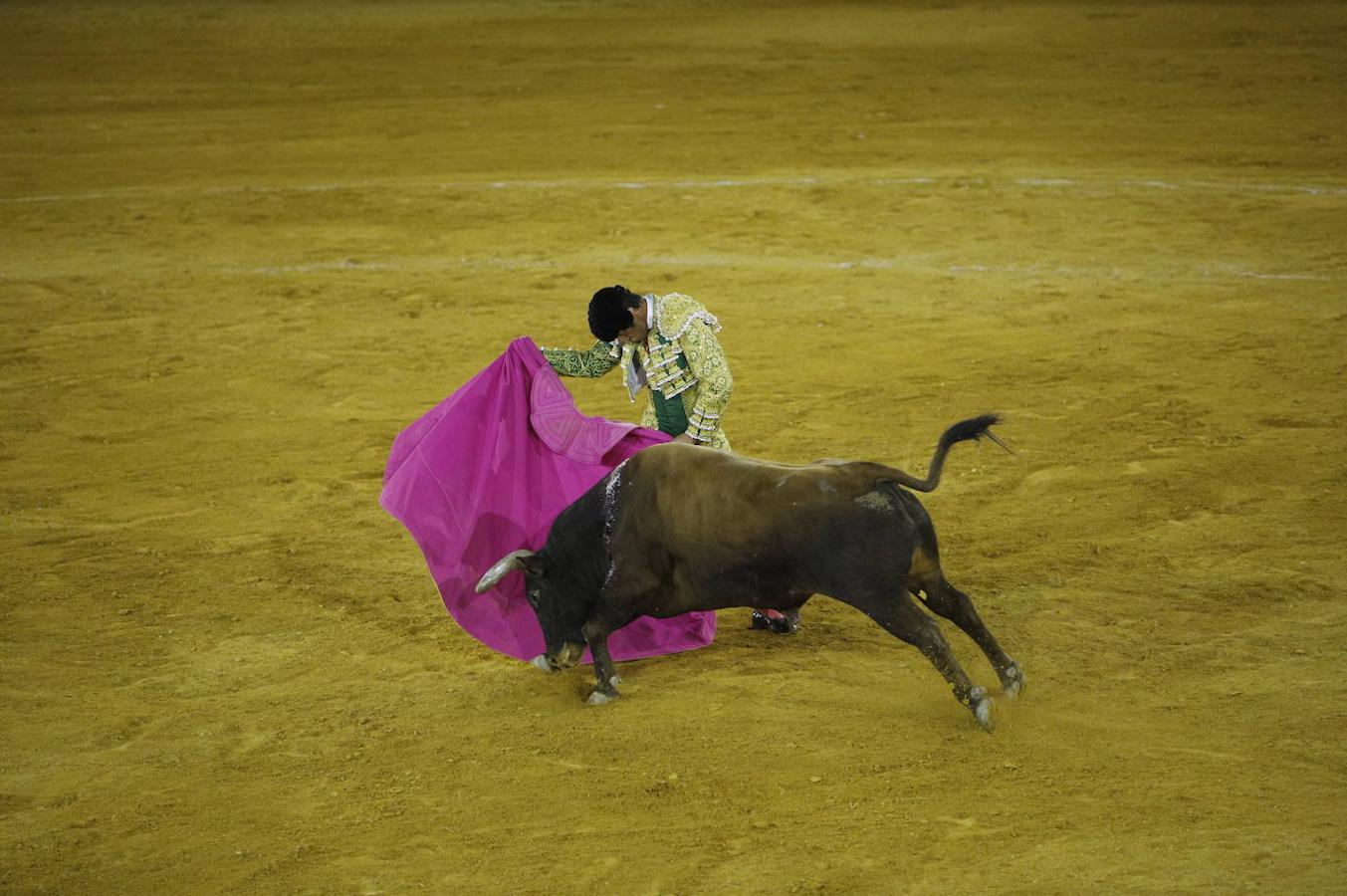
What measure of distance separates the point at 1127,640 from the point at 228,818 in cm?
384

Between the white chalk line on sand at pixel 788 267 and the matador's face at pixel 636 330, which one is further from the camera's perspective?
the white chalk line on sand at pixel 788 267

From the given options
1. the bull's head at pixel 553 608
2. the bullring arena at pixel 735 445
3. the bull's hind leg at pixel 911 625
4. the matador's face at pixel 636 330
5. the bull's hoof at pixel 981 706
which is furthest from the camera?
the matador's face at pixel 636 330

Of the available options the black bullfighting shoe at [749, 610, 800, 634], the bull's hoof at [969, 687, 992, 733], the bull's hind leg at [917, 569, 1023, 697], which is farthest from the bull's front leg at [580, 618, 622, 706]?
the bull's hoof at [969, 687, 992, 733]

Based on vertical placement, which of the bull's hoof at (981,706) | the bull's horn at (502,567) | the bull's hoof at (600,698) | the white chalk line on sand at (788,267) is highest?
the white chalk line on sand at (788,267)

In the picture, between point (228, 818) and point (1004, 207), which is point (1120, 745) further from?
point (1004, 207)

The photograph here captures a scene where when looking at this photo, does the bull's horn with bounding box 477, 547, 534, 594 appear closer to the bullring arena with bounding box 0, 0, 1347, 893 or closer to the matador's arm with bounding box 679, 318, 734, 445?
the bullring arena with bounding box 0, 0, 1347, 893

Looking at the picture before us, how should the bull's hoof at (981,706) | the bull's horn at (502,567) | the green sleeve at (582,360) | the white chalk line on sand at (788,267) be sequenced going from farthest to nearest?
1. the white chalk line on sand at (788,267)
2. the green sleeve at (582,360)
3. the bull's horn at (502,567)
4. the bull's hoof at (981,706)

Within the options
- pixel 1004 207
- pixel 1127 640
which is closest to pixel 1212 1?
pixel 1004 207

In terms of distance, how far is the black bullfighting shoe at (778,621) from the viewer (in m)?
6.58

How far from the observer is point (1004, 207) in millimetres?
13797

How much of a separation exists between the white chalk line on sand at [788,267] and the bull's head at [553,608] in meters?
6.79

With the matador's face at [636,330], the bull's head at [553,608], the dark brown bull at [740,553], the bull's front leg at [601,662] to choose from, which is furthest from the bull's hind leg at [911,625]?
the matador's face at [636,330]

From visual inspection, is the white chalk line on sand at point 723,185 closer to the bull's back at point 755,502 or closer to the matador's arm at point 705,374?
the matador's arm at point 705,374

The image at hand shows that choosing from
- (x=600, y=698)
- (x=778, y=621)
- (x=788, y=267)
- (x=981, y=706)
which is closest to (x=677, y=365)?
(x=778, y=621)
